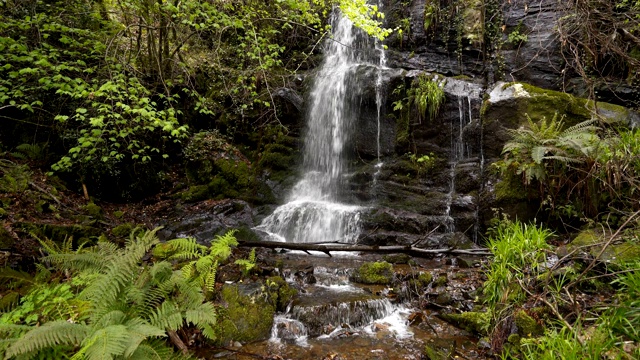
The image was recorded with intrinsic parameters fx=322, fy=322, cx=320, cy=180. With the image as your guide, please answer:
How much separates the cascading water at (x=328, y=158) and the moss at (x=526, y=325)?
495 centimetres

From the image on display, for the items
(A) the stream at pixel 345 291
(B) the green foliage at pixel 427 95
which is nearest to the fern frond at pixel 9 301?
(A) the stream at pixel 345 291

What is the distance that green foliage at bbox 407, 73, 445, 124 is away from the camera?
940cm

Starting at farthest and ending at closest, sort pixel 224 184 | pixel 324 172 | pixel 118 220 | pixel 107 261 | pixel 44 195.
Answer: pixel 324 172, pixel 224 184, pixel 118 220, pixel 44 195, pixel 107 261

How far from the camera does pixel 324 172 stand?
426 inches

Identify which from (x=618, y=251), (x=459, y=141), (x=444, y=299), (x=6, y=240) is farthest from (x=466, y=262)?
(x=6, y=240)

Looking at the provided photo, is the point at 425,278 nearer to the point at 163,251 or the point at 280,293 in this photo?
the point at 280,293

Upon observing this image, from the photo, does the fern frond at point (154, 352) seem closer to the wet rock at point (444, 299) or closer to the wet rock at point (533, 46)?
the wet rock at point (444, 299)

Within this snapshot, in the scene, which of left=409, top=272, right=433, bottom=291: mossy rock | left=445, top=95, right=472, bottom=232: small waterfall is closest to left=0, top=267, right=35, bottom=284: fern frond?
left=409, top=272, right=433, bottom=291: mossy rock

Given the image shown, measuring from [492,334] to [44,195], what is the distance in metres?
8.09

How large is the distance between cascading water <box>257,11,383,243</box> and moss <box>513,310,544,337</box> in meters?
4.95

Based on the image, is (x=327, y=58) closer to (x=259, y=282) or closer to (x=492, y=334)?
(x=259, y=282)

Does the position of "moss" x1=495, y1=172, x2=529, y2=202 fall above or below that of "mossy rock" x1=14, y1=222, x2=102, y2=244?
above

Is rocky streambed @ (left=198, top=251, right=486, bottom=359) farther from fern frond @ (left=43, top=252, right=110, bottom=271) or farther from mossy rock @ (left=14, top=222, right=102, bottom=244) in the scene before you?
mossy rock @ (left=14, top=222, right=102, bottom=244)

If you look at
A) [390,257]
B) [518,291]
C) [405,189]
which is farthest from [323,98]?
[518,291]
